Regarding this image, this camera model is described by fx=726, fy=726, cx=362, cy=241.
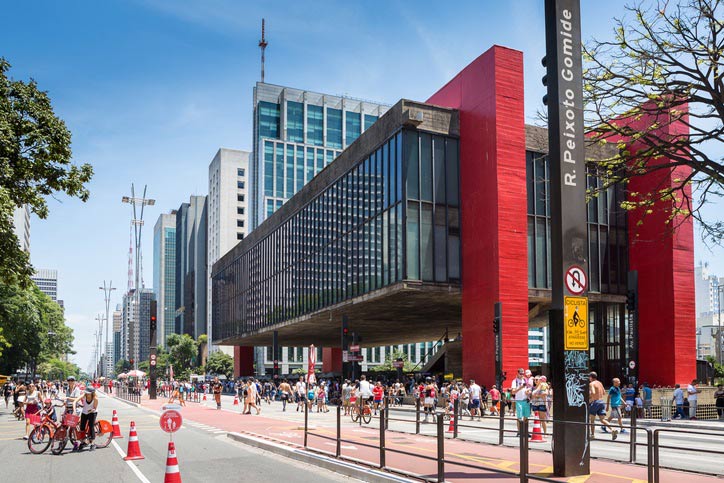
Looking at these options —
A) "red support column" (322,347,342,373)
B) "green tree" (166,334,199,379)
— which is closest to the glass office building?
"red support column" (322,347,342,373)

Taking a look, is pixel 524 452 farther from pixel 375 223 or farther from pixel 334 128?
pixel 334 128

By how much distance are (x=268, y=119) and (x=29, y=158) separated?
121m

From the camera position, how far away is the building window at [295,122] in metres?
146

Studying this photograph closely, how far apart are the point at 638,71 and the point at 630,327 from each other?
32.9 m

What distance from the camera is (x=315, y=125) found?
15062 cm

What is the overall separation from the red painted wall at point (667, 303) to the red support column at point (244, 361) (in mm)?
62115

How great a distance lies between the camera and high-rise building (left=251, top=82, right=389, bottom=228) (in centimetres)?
14338

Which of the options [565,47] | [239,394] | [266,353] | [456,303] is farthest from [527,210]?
[266,353]

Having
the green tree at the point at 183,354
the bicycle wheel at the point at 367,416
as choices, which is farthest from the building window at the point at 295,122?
the bicycle wheel at the point at 367,416

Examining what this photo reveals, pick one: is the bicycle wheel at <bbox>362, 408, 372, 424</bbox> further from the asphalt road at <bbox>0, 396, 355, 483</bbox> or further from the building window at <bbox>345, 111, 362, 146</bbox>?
the building window at <bbox>345, 111, 362, 146</bbox>

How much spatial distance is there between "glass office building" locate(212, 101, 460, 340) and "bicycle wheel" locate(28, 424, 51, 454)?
24.6 metres

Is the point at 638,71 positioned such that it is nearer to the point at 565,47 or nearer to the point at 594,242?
the point at 565,47

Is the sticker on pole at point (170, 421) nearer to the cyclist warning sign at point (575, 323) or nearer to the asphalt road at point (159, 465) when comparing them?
the asphalt road at point (159, 465)

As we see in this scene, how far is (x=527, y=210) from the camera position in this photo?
41906mm
